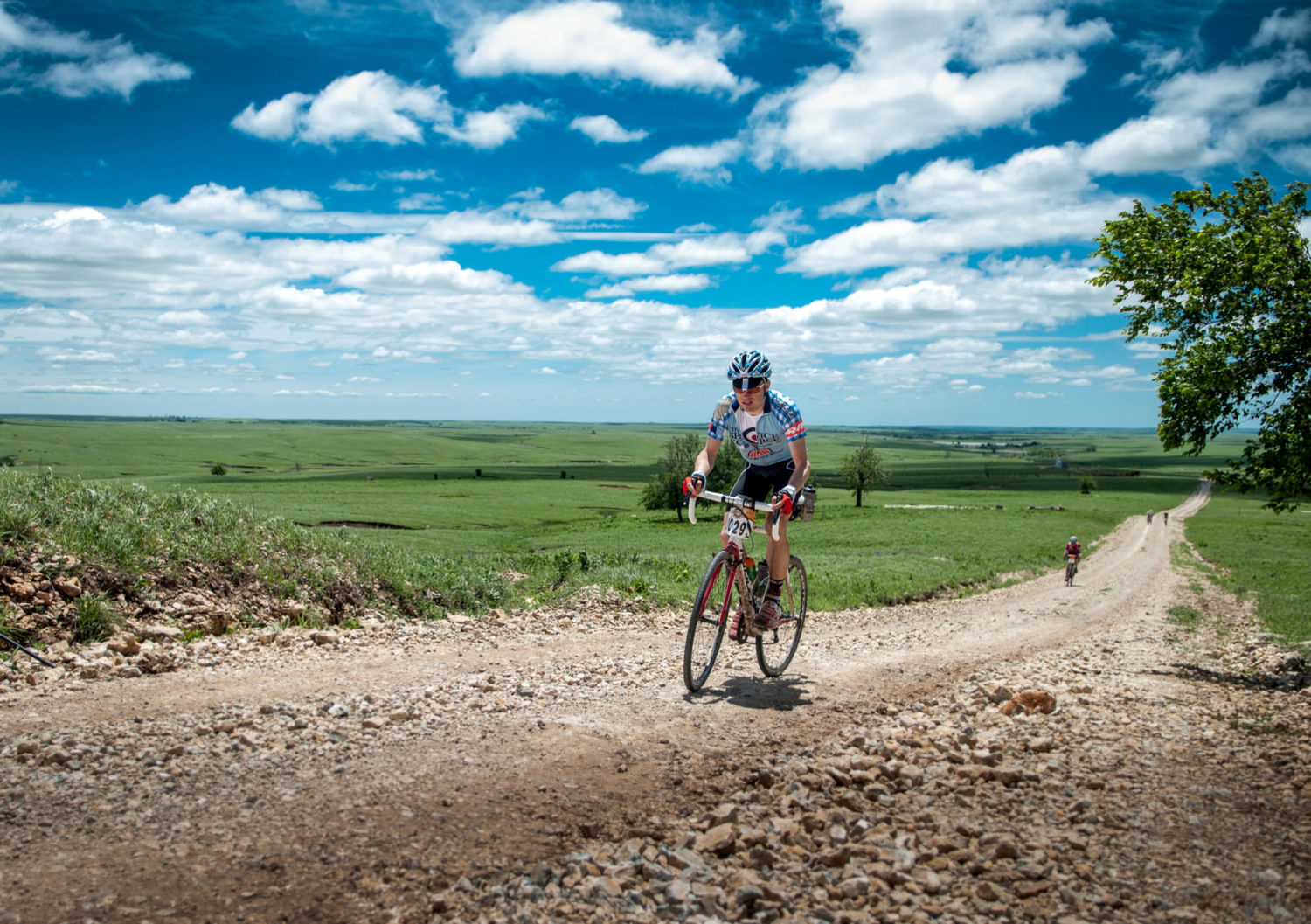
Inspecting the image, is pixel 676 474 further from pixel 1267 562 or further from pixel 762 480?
pixel 762 480

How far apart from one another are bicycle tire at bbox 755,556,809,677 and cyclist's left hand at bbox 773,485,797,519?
4.13 ft

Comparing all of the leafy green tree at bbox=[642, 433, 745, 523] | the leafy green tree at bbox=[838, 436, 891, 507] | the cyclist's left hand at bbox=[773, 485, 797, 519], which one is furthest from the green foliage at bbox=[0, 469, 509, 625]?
the leafy green tree at bbox=[838, 436, 891, 507]

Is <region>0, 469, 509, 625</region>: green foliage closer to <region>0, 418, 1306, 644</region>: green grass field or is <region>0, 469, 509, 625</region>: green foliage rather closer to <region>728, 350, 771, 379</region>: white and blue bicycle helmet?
<region>0, 418, 1306, 644</region>: green grass field

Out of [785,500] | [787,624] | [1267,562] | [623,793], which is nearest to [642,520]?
[1267,562]

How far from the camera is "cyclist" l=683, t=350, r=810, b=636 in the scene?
310 inches

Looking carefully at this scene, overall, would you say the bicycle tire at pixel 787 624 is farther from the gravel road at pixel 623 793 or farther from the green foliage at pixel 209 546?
the green foliage at pixel 209 546

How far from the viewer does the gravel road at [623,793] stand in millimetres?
3863

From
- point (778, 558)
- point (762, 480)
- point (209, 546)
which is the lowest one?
point (209, 546)

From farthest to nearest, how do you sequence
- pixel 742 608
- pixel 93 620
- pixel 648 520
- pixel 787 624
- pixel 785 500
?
1. pixel 648 520
2. pixel 787 624
3. pixel 93 620
4. pixel 742 608
5. pixel 785 500

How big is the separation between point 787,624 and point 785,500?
2.21 metres

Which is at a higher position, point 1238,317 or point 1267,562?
point 1238,317

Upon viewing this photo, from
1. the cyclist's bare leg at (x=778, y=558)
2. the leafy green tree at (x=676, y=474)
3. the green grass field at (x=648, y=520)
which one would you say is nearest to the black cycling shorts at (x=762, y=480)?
the cyclist's bare leg at (x=778, y=558)

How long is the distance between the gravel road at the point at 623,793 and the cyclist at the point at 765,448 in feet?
4.56

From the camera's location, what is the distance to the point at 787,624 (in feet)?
30.0
